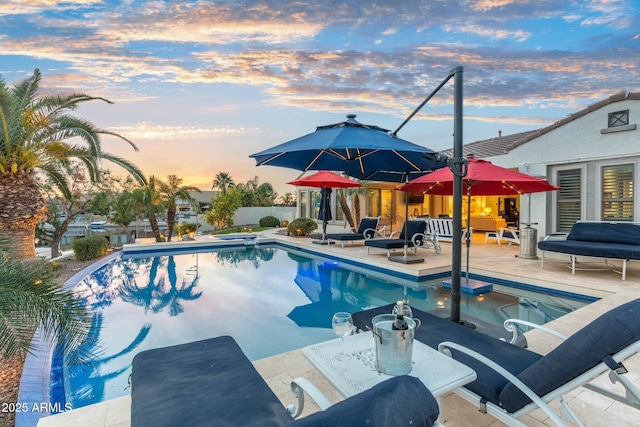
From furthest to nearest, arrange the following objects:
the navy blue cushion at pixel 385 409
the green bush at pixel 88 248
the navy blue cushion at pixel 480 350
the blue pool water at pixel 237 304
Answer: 1. the green bush at pixel 88 248
2. the blue pool water at pixel 237 304
3. the navy blue cushion at pixel 480 350
4. the navy blue cushion at pixel 385 409

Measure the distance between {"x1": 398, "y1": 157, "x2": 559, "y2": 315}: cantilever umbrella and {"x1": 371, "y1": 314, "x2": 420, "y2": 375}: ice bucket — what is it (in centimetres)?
380

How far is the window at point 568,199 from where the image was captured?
8.55 meters

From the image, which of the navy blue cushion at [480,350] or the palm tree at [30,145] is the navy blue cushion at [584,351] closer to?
the navy blue cushion at [480,350]

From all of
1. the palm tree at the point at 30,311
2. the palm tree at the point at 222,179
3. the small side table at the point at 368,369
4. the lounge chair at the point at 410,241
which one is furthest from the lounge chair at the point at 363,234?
the palm tree at the point at 222,179

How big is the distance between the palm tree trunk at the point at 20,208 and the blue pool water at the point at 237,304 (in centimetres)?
162

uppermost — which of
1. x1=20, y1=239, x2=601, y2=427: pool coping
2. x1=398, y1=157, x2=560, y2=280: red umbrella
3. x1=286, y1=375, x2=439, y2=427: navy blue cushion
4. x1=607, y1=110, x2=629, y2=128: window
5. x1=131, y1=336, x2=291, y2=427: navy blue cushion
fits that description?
x1=607, y1=110, x2=629, y2=128: window

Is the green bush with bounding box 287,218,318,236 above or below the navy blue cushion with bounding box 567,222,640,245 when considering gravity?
below

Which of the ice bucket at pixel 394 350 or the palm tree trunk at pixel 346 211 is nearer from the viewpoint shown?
the ice bucket at pixel 394 350

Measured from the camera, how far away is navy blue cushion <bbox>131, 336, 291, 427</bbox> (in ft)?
5.59

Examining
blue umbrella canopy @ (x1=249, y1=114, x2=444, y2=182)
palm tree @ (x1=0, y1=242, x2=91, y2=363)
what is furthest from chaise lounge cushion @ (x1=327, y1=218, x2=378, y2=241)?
palm tree @ (x1=0, y1=242, x2=91, y2=363)

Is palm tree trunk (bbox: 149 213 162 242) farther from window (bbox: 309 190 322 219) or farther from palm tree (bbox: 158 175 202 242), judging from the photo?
window (bbox: 309 190 322 219)

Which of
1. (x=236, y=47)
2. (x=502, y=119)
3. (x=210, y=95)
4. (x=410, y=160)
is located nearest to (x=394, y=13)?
(x=236, y=47)

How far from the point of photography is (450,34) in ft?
31.5

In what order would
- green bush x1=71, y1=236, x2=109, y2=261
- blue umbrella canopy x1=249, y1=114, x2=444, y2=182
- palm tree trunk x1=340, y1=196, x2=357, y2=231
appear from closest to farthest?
blue umbrella canopy x1=249, y1=114, x2=444, y2=182, green bush x1=71, y1=236, x2=109, y2=261, palm tree trunk x1=340, y1=196, x2=357, y2=231
